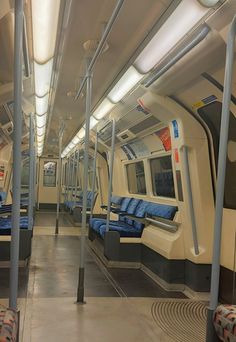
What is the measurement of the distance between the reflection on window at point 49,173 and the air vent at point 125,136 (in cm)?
1314

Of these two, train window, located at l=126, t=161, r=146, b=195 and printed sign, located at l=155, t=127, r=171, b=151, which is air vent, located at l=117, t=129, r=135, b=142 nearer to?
train window, located at l=126, t=161, r=146, b=195

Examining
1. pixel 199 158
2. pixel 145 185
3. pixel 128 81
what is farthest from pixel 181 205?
pixel 145 185

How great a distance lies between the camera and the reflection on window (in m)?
21.3

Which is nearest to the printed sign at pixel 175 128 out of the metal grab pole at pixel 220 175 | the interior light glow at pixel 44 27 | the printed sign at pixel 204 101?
the printed sign at pixel 204 101

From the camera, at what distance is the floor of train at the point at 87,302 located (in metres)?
3.79

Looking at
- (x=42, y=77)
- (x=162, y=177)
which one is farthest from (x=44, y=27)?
(x=162, y=177)

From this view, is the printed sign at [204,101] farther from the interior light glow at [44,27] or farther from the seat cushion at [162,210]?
the interior light glow at [44,27]

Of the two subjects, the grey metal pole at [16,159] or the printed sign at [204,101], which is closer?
the grey metal pole at [16,159]

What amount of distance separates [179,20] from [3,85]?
11.1ft

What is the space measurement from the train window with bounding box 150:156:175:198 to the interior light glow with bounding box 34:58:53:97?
2554mm

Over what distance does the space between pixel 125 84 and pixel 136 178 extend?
447cm

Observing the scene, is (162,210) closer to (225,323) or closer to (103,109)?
(103,109)

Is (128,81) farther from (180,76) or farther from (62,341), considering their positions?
(62,341)

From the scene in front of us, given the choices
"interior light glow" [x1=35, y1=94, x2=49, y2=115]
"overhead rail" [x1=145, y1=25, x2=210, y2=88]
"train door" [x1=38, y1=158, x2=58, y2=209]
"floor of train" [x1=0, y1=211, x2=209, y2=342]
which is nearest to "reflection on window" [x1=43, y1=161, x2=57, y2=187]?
"train door" [x1=38, y1=158, x2=58, y2=209]
